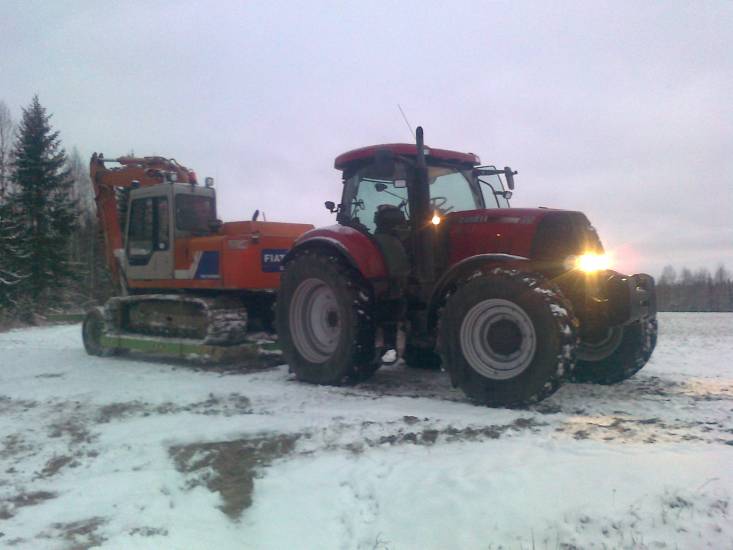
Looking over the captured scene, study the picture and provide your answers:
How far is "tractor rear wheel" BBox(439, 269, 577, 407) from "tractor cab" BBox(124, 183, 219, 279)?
5302 millimetres

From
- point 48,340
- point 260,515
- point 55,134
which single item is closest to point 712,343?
point 260,515

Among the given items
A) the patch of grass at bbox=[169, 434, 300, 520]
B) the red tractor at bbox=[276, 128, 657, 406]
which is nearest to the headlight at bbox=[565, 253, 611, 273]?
the red tractor at bbox=[276, 128, 657, 406]

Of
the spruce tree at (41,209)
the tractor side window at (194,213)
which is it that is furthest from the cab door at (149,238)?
the spruce tree at (41,209)

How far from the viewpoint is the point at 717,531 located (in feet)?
10.9

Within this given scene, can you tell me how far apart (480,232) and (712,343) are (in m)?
6.32

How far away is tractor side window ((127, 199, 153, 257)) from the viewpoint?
10.6 metres

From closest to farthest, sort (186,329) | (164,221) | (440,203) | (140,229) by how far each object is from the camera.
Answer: (440,203) < (186,329) < (164,221) < (140,229)

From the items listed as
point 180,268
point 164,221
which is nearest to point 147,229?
point 164,221

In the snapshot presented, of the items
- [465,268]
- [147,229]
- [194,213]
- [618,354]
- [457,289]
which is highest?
[194,213]

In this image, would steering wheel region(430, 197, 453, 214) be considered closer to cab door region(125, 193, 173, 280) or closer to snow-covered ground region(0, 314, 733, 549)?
snow-covered ground region(0, 314, 733, 549)

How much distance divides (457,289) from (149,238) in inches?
245

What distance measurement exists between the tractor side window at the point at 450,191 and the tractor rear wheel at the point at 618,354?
6.61 ft

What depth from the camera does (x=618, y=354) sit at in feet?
23.7

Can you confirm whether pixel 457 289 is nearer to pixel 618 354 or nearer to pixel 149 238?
pixel 618 354
